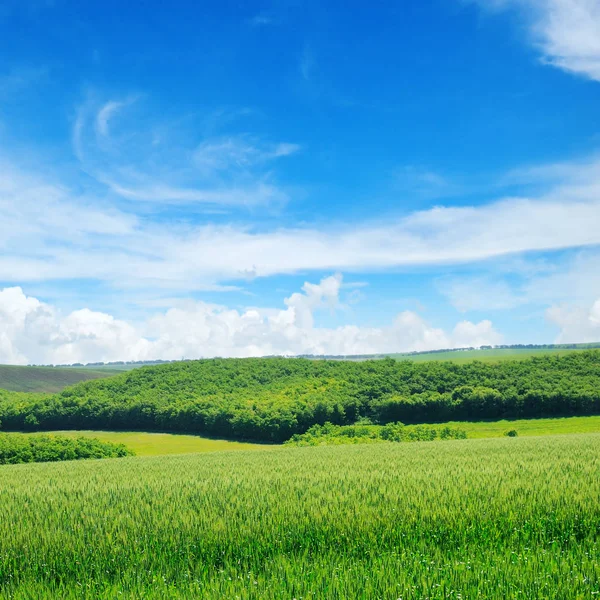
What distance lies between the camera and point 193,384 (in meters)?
135

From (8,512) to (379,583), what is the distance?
25.1 ft

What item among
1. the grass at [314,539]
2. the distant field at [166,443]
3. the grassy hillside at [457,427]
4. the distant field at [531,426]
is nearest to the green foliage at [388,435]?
the grassy hillside at [457,427]

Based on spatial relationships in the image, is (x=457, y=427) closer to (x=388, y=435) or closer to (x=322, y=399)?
(x=388, y=435)

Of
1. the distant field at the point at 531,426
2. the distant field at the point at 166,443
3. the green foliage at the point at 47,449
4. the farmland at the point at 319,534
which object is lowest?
the distant field at the point at 166,443

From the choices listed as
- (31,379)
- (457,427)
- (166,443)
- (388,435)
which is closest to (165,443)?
(166,443)

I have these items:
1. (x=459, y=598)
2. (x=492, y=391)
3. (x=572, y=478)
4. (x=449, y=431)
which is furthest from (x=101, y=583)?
(x=492, y=391)

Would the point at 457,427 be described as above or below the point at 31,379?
below

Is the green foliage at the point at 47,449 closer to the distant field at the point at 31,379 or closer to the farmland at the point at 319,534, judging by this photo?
the farmland at the point at 319,534

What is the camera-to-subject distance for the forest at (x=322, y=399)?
308 ft

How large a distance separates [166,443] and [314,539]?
87.7m

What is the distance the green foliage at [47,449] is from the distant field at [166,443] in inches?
968

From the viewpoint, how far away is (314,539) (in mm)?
8172

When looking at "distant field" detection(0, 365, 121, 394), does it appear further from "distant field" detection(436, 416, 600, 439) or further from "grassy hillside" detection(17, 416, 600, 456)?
"distant field" detection(436, 416, 600, 439)

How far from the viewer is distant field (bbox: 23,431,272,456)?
3223 inches
